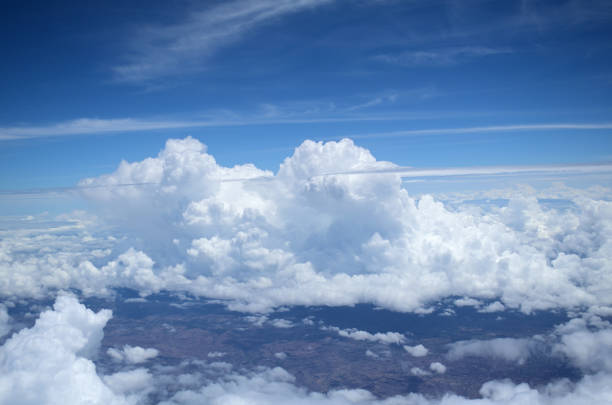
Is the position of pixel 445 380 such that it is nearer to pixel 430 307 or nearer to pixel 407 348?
pixel 407 348

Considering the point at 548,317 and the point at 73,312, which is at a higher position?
the point at 73,312

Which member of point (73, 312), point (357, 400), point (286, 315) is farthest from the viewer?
point (286, 315)

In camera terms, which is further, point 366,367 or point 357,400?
point 366,367

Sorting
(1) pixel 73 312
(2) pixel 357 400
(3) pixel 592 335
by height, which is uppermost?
(1) pixel 73 312

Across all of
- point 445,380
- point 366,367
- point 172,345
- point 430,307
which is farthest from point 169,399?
point 430,307

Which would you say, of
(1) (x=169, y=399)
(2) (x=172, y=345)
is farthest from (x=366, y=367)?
(2) (x=172, y=345)

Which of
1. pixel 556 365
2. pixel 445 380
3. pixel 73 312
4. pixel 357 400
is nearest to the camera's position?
pixel 73 312

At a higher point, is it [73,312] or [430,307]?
[73,312]

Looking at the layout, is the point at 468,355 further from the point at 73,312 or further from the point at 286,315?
the point at 73,312

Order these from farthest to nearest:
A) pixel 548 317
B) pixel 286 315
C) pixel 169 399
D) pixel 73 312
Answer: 1. pixel 286 315
2. pixel 548 317
3. pixel 169 399
4. pixel 73 312
